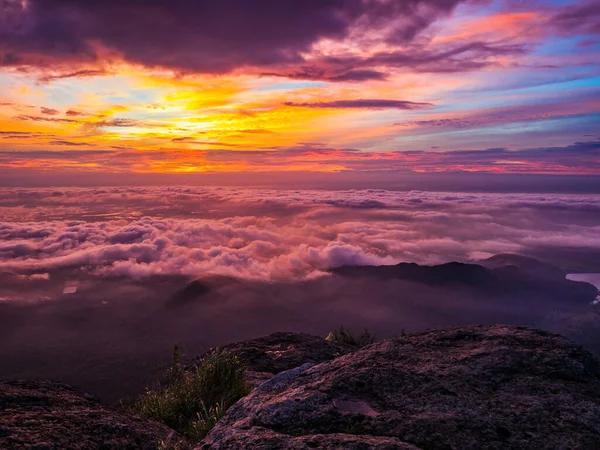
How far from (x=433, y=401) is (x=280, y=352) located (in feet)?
28.9

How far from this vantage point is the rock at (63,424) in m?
5.30

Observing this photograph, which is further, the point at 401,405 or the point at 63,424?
the point at 63,424

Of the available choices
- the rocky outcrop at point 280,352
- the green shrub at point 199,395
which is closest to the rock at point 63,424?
the green shrub at point 199,395

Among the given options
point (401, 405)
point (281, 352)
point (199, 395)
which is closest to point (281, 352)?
point (281, 352)

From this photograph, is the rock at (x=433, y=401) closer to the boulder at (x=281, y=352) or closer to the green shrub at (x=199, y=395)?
the green shrub at (x=199, y=395)

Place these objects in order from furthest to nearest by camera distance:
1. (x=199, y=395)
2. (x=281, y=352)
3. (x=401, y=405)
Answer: (x=281, y=352) < (x=199, y=395) < (x=401, y=405)

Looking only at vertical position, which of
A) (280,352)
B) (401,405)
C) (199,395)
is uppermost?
(401,405)

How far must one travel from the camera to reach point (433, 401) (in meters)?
4.79

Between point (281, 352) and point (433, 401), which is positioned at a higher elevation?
point (433, 401)

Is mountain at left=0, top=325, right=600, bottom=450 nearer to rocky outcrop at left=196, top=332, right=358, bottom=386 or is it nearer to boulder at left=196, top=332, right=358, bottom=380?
rocky outcrop at left=196, top=332, right=358, bottom=386

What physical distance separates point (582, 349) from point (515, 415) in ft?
7.47

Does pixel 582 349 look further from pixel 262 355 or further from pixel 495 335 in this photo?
pixel 262 355

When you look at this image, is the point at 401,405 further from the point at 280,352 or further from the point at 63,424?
the point at 280,352

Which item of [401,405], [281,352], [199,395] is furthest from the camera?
[281,352]
